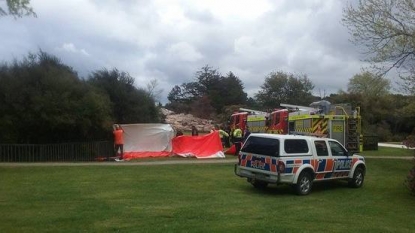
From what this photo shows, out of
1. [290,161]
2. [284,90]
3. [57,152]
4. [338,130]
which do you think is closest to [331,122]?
[338,130]

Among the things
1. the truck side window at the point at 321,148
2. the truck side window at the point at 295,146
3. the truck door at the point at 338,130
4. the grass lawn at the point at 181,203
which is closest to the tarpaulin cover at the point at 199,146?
the truck door at the point at 338,130

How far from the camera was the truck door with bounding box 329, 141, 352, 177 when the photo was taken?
15758 mm

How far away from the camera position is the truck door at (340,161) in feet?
51.7

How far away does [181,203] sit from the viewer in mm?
12125

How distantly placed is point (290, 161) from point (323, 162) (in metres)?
1.62

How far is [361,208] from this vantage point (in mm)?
12469

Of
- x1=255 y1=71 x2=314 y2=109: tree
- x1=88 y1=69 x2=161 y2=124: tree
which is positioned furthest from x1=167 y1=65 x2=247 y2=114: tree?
x1=88 y1=69 x2=161 y2=124: tree

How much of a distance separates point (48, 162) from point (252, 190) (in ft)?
36.1

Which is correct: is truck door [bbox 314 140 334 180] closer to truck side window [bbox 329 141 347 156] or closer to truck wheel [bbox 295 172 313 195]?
truck side window [bbox 329 141 347 156]

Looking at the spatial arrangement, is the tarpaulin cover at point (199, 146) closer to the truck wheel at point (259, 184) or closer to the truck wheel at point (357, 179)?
the truck wheel at point (259, 184)

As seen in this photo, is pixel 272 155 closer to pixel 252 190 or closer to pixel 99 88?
pixel 252 190

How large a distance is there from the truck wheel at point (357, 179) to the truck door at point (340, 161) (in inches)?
13.7

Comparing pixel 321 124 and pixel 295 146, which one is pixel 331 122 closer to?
pixel 321 124

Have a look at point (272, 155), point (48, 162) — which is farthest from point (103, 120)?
point (272, 155)
